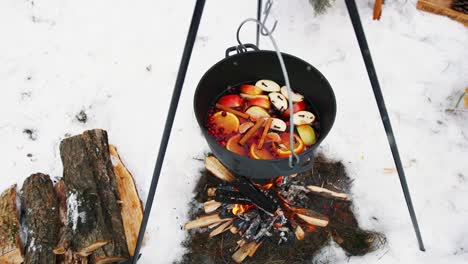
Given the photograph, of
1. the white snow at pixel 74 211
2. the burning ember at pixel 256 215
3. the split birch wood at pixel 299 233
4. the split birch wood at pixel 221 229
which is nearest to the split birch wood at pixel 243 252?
the burning ember at pixel 256 215

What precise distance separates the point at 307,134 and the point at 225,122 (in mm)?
456

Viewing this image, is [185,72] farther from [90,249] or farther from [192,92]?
[192,92]

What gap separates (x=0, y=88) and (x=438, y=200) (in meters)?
3.25

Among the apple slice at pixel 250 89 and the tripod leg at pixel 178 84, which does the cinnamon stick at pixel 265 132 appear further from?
the tripod leg at pixel 178 84

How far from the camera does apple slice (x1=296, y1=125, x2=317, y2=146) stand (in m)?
2.23

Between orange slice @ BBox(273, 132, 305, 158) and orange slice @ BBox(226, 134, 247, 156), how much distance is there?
17cm

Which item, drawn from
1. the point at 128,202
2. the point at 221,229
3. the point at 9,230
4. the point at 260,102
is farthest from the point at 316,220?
the point at 9,230

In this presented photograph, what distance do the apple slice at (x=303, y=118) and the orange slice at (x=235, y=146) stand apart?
0.35 metres

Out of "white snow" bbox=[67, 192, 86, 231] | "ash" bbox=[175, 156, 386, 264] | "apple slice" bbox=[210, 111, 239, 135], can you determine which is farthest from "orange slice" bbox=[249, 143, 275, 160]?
"white snow" bbox=[67, 192, 86, 231]

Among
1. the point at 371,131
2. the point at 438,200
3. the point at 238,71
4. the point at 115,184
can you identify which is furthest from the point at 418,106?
the point at 115,184

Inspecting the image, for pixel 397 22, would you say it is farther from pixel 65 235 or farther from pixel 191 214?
pixel 65 235

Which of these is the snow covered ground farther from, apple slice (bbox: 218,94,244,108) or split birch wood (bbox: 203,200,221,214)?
apple slice (bbox: 218,94,244,108)

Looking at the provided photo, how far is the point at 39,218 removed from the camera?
2352 mm

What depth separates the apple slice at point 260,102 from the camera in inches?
93.3
